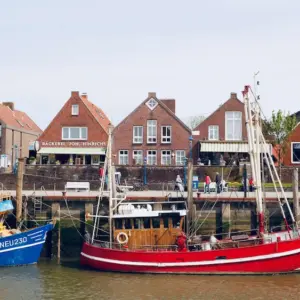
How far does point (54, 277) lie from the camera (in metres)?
30.4

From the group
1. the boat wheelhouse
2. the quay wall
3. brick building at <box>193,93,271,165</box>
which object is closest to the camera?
the boat wheelhouse

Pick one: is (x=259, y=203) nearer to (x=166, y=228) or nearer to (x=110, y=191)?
(x=166, y=228)

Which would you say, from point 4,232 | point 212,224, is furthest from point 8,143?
point 212,224

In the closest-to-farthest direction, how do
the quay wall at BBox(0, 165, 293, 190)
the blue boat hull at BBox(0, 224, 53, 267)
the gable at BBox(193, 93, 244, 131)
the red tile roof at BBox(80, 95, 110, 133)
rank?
the blue boat hull at BBox(0, 224, 53, 267)
the quay wall at BBox(0, 165, 293, 190)
the gable at BBox(193, 93, 244, 131)
the red tile roof at BBox(80, 95, 110, 133)

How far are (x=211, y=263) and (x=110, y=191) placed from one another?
7231 millimetres

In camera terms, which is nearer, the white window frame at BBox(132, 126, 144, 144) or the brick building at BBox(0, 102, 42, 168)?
the white window frame at BBox(132, 126, 144, 144)

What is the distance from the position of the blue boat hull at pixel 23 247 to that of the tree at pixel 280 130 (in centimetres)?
2678

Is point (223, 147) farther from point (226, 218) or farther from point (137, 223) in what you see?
point (137, 223)

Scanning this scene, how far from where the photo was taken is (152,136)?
2130 inches

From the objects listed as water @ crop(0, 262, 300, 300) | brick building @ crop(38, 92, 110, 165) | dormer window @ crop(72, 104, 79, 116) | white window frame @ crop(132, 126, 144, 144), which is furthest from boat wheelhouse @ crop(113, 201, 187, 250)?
dormer window @ crop(72, 104, 79, 116)

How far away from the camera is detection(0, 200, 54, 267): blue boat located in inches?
→ 1298

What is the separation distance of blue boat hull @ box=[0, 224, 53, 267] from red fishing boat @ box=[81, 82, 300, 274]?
2.80 m

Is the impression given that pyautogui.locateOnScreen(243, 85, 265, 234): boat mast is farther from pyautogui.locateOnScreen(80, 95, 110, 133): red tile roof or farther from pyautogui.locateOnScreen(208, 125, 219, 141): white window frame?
pyautogui.locateOnScreen(80, 95, 110, 133): red tile roof

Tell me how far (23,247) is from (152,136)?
76.8 feet
